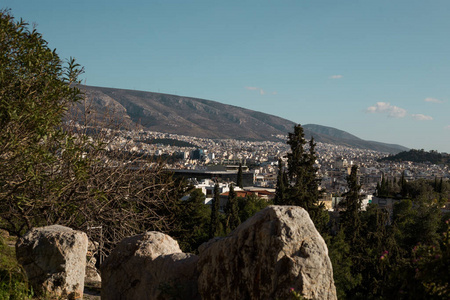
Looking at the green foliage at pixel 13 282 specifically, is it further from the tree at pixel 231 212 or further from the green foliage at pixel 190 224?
the tree at pixel 231 212

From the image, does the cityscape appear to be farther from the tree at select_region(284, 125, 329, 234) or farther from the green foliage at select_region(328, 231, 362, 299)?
the green foliage at select_region(328, 231, 362, 299)

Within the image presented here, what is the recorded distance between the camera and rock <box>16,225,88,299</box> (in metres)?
6.86

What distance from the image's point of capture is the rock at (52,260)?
6.86 meters

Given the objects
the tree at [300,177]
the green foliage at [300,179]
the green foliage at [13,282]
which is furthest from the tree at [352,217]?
the green foliage at [13,282]

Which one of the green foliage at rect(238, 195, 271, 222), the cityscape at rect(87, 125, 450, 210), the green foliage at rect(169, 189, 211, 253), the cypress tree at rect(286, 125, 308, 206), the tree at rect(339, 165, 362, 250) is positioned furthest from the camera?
the green foliage at rect(238, 195, 271, 222)

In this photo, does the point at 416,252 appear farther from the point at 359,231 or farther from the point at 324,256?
the point at 359,231

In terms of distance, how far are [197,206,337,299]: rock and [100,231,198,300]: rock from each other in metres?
0.78

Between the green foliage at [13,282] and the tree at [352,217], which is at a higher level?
the green foliage at [13,282]

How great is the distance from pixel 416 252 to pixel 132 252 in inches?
160

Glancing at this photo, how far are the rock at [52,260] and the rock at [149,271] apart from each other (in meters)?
0.49

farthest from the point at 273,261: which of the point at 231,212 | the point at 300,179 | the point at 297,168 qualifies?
the point at 231,212

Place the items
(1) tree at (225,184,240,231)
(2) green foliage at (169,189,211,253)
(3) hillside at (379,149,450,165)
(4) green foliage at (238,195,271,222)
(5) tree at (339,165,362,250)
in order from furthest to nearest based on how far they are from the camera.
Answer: (3) hillside at (379,149,450,165)
(4) green foliage at (238,195,271,222)
(1) tree at (225,184,240,231)
(5) tree at (339,165,362,250)
(2) green foliage at (169,189,211,253)

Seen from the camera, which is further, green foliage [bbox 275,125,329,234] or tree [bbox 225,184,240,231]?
tree [bbox 225,184,240,231]

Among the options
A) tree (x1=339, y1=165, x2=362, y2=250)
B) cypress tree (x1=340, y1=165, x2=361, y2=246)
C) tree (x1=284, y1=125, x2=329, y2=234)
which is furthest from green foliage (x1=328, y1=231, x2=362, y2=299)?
cypress tree (x1=340, y1=165, x2=361, y2=246)
